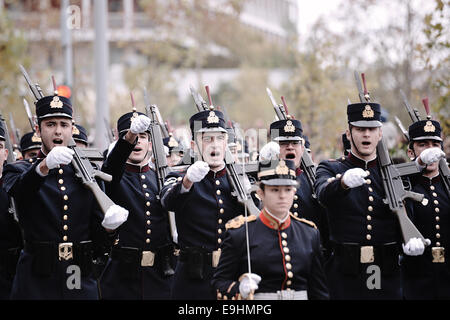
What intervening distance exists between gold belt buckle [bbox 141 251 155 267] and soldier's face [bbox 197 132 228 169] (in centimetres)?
143

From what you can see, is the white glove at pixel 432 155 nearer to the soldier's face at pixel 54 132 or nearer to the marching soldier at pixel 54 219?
the marching soldier at pixel 54 219

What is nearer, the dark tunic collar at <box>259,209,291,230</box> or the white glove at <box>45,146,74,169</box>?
the dark tunic collar at <box>259,209,291,230</box>

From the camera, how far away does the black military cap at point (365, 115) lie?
713 centimetres

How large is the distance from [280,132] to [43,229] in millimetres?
Result: 2884

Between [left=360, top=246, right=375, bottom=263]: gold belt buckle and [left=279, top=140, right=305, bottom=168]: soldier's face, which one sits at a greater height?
[left=279, top=140, right=305, bottom=168]: soldier's face

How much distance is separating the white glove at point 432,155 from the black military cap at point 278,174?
217 cm

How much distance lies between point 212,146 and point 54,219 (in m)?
1.54

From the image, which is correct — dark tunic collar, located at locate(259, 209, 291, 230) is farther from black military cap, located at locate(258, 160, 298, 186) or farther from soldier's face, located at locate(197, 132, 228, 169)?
soldier's face, located at locate(197, 132, 228, 169)

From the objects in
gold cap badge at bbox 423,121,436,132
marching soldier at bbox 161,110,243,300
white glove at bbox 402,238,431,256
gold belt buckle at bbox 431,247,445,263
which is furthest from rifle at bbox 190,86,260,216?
gold cap badge at bbox 423,121,436,132

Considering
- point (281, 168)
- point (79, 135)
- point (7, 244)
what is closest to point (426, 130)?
point (281, 168)

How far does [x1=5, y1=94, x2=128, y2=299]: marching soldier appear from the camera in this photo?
6398 mm

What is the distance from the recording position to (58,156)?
6.04 meters

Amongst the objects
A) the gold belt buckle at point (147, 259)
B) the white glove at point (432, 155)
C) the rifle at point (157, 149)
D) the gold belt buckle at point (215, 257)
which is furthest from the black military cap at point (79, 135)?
the white glove at point (432, 155)

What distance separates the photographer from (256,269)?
540cm
